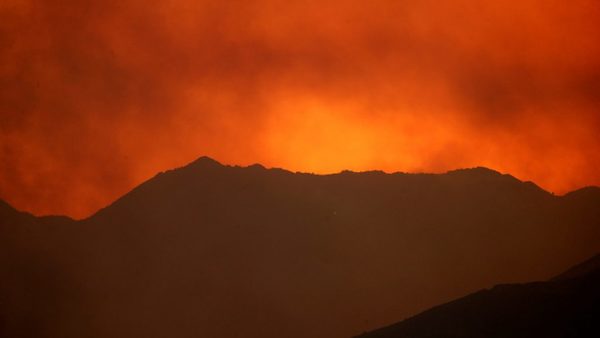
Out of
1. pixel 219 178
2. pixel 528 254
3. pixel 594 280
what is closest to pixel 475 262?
pixel 528 254

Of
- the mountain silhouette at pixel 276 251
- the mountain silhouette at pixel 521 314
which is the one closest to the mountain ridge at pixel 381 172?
the mountain silhouette at pixel 276 251

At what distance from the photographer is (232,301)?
3038 cm

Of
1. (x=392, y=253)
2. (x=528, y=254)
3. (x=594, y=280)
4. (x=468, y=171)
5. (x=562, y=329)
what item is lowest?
(x=562, y=329)

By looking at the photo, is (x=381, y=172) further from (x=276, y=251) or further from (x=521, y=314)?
(x=521, y=314)

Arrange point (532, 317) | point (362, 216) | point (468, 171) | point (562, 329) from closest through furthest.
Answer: point (562, 329) → point (532, 317) → point (468, 171) → point (362, 216)

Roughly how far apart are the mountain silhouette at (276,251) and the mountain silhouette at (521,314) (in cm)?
731

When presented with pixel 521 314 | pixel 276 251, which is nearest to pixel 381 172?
pixel 276 251

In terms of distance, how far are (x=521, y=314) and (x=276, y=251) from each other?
17.1 metres

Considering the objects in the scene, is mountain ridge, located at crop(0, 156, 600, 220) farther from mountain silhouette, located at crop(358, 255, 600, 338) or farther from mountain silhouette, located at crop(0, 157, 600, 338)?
mountain silhouette, located at crop(358, 255, 600, 338)

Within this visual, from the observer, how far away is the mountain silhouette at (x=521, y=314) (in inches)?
627

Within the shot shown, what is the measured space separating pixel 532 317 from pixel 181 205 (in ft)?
67.5

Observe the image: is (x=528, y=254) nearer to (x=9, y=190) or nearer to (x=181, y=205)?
(x=181, y=205)

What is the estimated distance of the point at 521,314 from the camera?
17.2 metres

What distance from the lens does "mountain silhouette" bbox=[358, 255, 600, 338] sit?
15.9 meters
